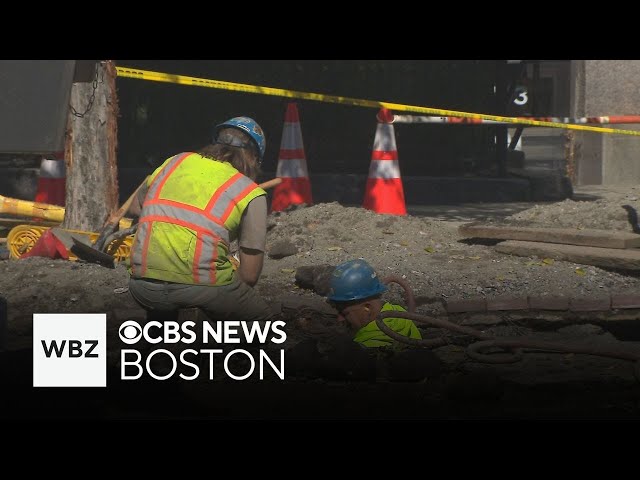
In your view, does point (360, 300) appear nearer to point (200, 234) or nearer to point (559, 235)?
point (200, 234)

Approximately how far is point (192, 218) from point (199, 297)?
1.23 ft

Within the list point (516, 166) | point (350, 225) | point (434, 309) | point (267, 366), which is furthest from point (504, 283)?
point (516, 166)

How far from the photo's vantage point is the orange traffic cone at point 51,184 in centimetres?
1181

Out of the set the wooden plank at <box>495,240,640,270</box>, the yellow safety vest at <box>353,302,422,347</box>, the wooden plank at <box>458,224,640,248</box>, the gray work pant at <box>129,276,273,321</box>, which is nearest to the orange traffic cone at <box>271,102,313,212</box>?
the wooden plank at <box>458,224,640,248</box>

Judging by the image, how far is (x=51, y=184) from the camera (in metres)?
11.8

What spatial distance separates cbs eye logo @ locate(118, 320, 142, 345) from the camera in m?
6.69

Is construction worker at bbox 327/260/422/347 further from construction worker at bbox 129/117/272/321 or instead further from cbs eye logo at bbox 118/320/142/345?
cbs eye logo at bbox 118/320/142/345

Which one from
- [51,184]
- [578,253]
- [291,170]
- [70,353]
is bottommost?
[70,353]

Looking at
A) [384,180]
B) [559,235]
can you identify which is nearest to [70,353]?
[559,235]

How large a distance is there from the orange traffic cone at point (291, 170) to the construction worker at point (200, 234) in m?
5.47

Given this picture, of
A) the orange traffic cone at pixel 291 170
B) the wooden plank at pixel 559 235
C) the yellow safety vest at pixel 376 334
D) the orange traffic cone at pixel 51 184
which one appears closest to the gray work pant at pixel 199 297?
the yellow safety vest at pixel 376 334

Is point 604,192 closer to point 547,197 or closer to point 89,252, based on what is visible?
point 547,197

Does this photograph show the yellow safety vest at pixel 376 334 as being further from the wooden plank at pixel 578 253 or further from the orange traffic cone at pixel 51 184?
the orange traffic cone at pixel 51 184

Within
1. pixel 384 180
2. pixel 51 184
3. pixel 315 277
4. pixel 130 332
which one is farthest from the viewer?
pixel 51 184
